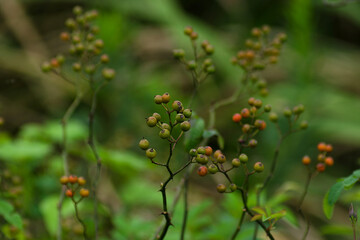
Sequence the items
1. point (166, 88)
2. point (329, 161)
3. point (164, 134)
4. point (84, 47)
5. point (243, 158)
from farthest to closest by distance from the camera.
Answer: point (166, 88)
point (84, 47)
point (329, 161)
point (243, 158)
point (164, 134)

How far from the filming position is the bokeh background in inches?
77.0

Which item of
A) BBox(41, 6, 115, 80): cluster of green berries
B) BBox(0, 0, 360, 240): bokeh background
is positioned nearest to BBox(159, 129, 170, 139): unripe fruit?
BBox(41, 6, 115, 80): cluster of green berries

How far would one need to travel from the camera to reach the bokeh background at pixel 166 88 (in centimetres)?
196

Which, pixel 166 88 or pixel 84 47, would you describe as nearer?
pixel 84 47

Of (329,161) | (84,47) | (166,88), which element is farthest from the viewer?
(166,88)

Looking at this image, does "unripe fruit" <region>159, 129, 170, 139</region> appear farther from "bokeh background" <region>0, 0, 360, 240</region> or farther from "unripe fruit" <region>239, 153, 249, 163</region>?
"bokeh background" <region>0, 0, 360, 240</region>

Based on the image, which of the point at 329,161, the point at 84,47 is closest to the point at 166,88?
the point at 84,47

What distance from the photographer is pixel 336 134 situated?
2920mm

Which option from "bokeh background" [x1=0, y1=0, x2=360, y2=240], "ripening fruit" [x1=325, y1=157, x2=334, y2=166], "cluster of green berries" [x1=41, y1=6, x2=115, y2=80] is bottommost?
"bokeh background" [x1=0, y1=0, x2=360, y2=240]

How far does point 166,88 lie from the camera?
9.56ft

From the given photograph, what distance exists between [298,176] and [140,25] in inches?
75.6

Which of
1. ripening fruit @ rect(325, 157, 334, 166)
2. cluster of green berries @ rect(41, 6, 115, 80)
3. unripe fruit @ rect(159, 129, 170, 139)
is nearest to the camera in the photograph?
unripe fruit @ rect(159, 129, 170, 139)

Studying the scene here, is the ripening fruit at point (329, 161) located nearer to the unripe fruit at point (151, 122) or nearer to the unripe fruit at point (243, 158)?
the unripe fruit at point (243, 158)

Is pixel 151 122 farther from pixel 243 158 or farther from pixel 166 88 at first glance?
pixel 166 88
